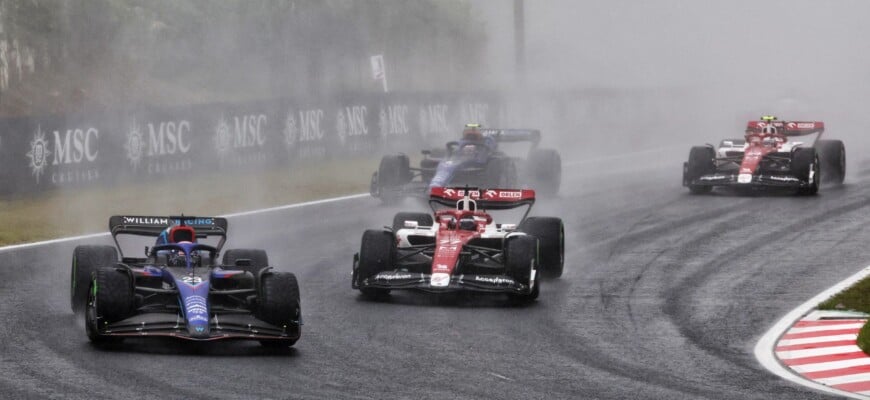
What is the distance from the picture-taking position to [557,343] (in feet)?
49.3

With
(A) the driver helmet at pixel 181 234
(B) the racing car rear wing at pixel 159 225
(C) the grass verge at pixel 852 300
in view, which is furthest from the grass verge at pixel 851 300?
(A) the driver helmet at pixel 181 234

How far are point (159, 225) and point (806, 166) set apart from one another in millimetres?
16323

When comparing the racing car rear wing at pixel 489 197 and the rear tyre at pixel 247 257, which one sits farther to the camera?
the racing car rear wing at pixel 489 197

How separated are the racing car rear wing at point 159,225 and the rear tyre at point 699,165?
1556 cm

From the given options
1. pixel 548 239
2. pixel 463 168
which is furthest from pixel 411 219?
pixel 463 168

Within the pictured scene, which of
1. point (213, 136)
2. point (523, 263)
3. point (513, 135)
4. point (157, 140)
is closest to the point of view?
point (523, 263)

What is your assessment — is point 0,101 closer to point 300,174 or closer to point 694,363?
point 300,174

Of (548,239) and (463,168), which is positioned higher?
(463,168)

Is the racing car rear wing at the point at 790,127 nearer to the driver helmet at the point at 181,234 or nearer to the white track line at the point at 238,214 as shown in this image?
the white track line at the point at 238,214

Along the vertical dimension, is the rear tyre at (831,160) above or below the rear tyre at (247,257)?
below

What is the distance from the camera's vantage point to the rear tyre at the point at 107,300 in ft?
45.4

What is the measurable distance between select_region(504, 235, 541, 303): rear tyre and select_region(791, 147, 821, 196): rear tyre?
42.4ft

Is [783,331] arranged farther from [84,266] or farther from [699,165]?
[699,165]

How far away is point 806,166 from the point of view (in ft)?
95.9
